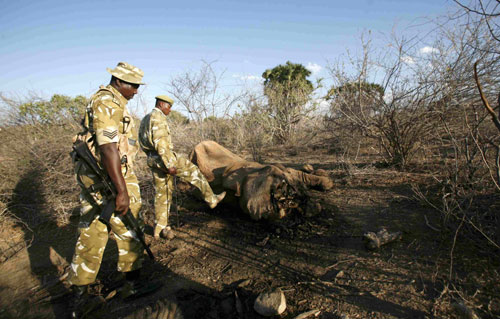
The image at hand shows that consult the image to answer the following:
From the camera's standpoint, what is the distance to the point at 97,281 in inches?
101

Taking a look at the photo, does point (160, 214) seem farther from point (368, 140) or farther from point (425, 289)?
point (368, 140)

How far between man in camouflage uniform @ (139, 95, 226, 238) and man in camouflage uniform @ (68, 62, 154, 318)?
784mm

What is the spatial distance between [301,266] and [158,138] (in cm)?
231

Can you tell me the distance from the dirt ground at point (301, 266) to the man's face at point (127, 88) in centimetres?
188

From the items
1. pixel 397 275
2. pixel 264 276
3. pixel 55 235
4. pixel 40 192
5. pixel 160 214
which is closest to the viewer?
pixel 397 275

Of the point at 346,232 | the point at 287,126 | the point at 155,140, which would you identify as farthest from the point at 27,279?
the point at 287,126

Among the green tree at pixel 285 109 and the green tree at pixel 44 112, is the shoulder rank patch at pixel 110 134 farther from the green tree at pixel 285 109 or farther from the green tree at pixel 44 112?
the green tree at pixel 285 109

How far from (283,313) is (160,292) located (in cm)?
120

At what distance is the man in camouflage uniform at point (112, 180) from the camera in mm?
2045

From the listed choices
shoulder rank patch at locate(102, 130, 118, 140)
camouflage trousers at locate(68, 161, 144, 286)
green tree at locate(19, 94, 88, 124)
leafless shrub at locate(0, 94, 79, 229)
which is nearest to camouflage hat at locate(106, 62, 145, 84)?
shoulder rank patch at locate(102, 130, 118, 140)

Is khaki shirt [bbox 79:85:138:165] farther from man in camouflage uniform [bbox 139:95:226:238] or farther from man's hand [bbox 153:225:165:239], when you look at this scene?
man's hand [bbox 153:225:165:239]

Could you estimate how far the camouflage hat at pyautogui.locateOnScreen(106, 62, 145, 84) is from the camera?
2254 mm

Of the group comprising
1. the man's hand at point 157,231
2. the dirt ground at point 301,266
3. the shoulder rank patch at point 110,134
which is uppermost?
the shoulder rank patch at point 110,134

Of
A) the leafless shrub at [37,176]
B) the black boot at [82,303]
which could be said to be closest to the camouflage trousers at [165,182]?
the black boot at [82,303]
